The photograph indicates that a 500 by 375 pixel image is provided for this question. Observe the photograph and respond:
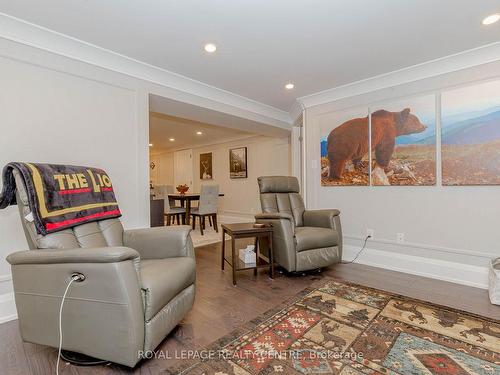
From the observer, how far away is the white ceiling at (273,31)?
6.00ft

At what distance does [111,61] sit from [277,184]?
2.19 meters

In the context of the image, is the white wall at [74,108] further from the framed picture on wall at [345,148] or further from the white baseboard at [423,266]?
the white baseboard at [423,266]

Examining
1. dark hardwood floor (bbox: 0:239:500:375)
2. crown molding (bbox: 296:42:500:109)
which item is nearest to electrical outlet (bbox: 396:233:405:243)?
dark hardwood floor (bbox: 0:239:500:375)

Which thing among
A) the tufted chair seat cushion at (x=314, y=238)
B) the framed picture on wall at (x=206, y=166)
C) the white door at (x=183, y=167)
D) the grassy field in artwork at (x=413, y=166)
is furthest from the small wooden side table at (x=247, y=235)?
the white door at (x=183, y=167)

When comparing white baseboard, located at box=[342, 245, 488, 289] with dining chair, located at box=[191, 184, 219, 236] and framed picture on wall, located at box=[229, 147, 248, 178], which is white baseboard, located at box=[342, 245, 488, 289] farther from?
framed picture on wall, located at box=[229, 147, 248, 178]

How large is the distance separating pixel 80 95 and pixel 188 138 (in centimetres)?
437

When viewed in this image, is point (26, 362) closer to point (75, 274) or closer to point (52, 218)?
point (75, 274)

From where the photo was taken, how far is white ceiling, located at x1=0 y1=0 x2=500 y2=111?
6.00 ft

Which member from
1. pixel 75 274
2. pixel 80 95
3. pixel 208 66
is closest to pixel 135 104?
pixel 80 95

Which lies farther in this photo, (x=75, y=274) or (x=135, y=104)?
(x=135, y=104)

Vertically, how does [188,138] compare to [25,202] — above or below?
above

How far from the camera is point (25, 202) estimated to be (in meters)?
1.52

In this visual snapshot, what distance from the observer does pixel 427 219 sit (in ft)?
9.26

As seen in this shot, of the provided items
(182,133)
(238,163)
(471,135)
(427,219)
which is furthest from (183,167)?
(471,135)
